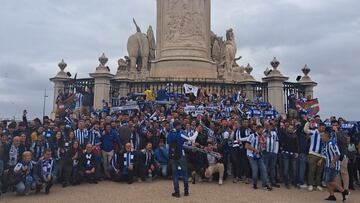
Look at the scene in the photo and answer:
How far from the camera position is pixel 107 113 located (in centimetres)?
1759

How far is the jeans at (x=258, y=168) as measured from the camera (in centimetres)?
1077

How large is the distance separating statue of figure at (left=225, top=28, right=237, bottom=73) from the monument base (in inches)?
145

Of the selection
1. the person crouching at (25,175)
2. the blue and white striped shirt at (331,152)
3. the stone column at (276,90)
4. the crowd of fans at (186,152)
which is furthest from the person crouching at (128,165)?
the stone column at (276,90)

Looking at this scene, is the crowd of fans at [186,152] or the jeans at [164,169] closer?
→ the crowd of fans at [186,152]

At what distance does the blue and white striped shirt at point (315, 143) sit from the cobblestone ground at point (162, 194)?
3.57 ft

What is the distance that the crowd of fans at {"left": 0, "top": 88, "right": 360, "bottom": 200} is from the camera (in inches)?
412

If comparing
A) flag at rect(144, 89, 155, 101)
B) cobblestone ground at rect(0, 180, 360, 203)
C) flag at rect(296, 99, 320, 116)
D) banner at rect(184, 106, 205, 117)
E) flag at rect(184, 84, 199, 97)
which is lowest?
cobblestone ground at rect(0, 180, 360, 203)

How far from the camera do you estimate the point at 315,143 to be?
11.1 m

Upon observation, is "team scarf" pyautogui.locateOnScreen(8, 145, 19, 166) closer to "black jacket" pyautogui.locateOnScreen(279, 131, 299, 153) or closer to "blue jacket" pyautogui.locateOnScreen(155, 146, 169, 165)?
"blue jacket" pyautogui.locateOnScreen(155, 146, 169, 165)

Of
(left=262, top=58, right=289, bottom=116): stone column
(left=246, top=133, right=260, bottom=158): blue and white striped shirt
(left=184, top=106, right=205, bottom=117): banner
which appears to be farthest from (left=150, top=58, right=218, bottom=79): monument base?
(left=246, top=133, right=260, bottom=158): blue and white striped shirt

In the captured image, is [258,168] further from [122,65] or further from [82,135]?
[122,65]

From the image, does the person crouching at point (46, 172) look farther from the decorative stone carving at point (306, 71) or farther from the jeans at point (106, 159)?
the decorative stone carving at point (306, 71)

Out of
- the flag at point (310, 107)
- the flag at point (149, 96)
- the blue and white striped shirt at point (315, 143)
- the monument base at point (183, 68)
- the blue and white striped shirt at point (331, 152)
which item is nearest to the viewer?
the blue and white striped shirt at point (331, 152)

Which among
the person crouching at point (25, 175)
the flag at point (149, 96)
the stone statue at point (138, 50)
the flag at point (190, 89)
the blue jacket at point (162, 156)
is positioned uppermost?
the stone statue at point (138, 50)
